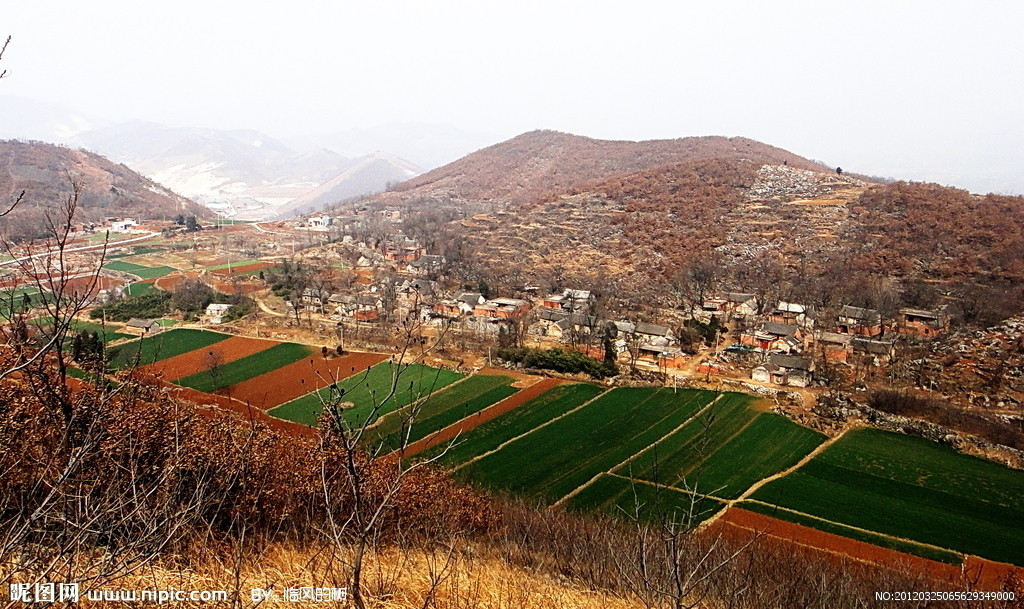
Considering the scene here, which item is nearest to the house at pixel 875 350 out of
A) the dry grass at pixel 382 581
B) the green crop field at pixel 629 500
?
the green crop field at pixel 629 500

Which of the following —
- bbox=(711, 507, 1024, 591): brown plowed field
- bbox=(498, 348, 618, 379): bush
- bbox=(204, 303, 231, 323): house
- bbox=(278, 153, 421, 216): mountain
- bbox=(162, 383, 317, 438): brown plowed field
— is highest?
bbox=(278, 153, 421, 216): mountain

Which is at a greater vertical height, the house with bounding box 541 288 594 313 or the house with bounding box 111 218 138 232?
the house with bounding box 111 218 138 232

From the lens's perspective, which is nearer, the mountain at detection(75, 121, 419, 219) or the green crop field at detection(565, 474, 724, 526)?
the green crop field at detection(565, 474, 724, 526)

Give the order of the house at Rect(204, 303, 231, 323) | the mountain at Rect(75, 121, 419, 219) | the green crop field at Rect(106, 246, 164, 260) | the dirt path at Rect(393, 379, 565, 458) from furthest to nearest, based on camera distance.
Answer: the mountain at Rect(75, 121, 419, 219) < the green crop field at Rect(106, 246, 164, 260) < the house at Rect(204, 303, 231, 323) < the dirt path at Rect(393, 379, 565, 458)

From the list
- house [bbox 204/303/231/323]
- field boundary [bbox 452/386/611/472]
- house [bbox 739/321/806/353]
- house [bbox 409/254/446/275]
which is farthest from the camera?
house [bbox 409/254/446/275]

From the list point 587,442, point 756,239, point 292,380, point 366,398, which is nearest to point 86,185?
point 292,380

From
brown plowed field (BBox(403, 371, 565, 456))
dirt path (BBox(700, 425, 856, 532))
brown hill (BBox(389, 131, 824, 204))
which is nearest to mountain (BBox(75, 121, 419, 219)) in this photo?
brown hill (BBox(389, 131, 824, 204))

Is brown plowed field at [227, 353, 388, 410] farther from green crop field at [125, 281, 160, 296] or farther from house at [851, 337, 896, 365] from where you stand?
house at [851, 337, 896, 365]
